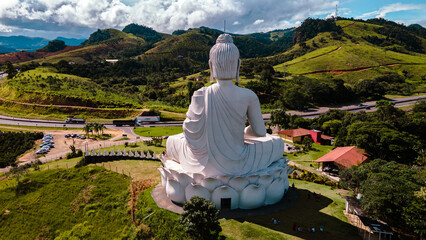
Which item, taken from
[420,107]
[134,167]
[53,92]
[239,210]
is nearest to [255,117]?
[239,210]

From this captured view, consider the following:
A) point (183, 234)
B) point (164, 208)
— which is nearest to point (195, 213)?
point (183, 234)

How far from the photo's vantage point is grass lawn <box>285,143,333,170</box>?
32.1 metres

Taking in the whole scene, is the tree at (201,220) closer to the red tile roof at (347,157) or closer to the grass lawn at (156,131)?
the red tile roof at (347,157)

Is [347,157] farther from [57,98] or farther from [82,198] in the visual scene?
[57,98]

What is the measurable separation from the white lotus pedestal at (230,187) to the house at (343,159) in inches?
515

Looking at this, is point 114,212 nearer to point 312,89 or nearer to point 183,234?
point 183,234

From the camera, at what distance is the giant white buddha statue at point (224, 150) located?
643 inches

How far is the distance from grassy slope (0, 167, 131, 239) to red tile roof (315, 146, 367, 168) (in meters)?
21.1

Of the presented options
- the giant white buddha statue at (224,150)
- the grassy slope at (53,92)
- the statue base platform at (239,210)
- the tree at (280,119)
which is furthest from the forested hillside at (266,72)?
the giant white buddha statue at (224,150)

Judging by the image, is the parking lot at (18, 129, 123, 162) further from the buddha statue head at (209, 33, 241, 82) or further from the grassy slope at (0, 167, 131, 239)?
the buddha statue head at (209, 33, 241, 82)

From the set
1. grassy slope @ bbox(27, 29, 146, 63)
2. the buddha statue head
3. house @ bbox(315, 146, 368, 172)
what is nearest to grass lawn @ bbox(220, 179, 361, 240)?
the buddha statue head

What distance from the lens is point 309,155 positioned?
113 ft

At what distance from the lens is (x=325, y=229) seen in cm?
1528

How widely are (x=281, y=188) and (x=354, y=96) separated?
71519 millimetres
